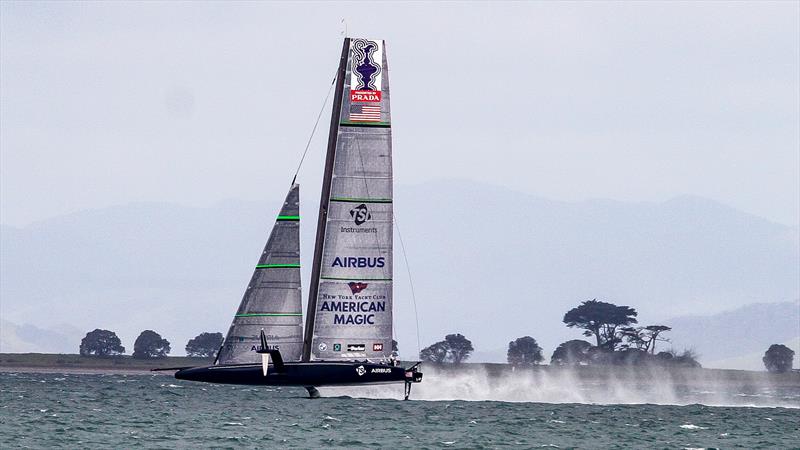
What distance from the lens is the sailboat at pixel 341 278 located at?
2633 inches

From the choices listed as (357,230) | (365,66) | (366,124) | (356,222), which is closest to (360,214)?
(356,222)

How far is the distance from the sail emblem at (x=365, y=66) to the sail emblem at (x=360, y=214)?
207 inches

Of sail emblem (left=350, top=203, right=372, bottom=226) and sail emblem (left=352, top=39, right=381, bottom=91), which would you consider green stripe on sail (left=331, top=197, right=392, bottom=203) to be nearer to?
sail emblem (left=350, top=203, right=372, bottom=226)

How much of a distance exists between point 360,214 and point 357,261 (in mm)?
2167

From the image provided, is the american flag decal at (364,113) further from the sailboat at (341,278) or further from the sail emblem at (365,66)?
the sail emblem at (365,66)

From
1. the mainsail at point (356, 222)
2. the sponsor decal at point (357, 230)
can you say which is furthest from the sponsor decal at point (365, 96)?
the sponsor decal at point (357, 230)

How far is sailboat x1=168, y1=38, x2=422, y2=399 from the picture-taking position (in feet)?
219

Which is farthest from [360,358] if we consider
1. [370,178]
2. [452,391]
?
[452,391]

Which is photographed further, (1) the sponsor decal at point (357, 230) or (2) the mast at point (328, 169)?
(2) the mast at point (328, 169)

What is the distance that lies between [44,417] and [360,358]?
1406 cm

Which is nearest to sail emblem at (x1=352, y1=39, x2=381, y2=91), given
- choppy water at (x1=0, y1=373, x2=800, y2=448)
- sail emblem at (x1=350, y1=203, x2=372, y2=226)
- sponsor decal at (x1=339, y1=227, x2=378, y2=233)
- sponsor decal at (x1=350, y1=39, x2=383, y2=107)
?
sponsor decal at (x1=350, y1=39, x2=383, y2=107)

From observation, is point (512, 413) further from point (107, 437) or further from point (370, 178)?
point (107, 437)

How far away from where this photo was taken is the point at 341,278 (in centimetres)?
6775

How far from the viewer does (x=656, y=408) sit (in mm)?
88375
